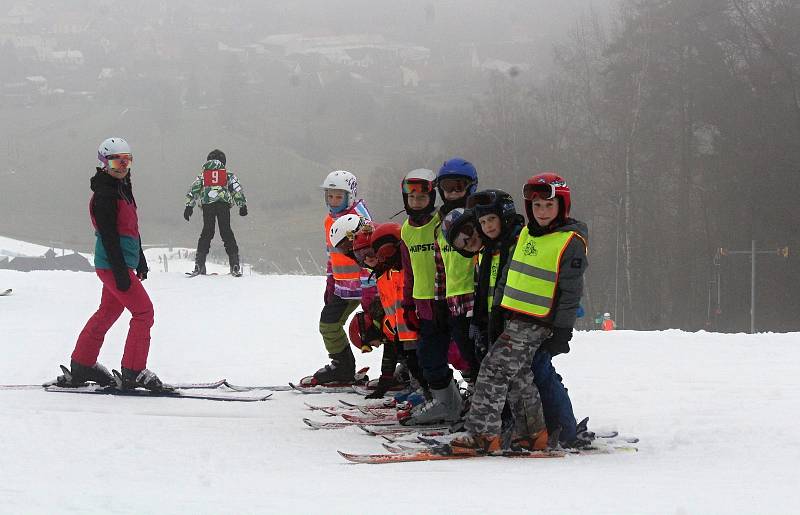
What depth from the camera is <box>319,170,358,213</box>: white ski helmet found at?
8.29 metres

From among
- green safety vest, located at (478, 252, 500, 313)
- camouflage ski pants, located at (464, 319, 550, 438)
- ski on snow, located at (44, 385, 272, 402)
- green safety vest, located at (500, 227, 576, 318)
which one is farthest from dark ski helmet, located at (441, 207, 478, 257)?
ski on snow, located at (44, 385, 272, 402)

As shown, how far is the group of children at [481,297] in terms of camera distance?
5641 mm

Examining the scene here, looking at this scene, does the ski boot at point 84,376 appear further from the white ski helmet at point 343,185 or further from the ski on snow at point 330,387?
the white ski helmet at point 343,185

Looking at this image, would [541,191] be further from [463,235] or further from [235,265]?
[235,265]

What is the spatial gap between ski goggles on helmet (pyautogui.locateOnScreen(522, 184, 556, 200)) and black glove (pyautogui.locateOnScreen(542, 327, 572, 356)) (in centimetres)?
73

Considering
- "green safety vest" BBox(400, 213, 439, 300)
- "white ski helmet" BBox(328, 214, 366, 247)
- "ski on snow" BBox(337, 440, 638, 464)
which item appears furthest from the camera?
"white ski helmet" BBox(328, 214, 366, 247)

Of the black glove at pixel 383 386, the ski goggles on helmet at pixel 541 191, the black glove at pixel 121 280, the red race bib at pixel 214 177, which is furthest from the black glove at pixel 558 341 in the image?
the red race bib at pixel 214 177

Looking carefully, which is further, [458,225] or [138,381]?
[138,381]

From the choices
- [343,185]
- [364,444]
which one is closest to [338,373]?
[343,185]

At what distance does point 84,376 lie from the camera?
7.86 m

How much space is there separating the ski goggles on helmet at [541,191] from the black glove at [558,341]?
0.73 m

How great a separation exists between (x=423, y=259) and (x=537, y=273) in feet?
3.74

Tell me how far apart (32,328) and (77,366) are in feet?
17.0

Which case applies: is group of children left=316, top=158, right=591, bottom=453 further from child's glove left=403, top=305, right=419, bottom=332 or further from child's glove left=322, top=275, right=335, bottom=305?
child's glove left=322, top=275, right=335, bottom=305
